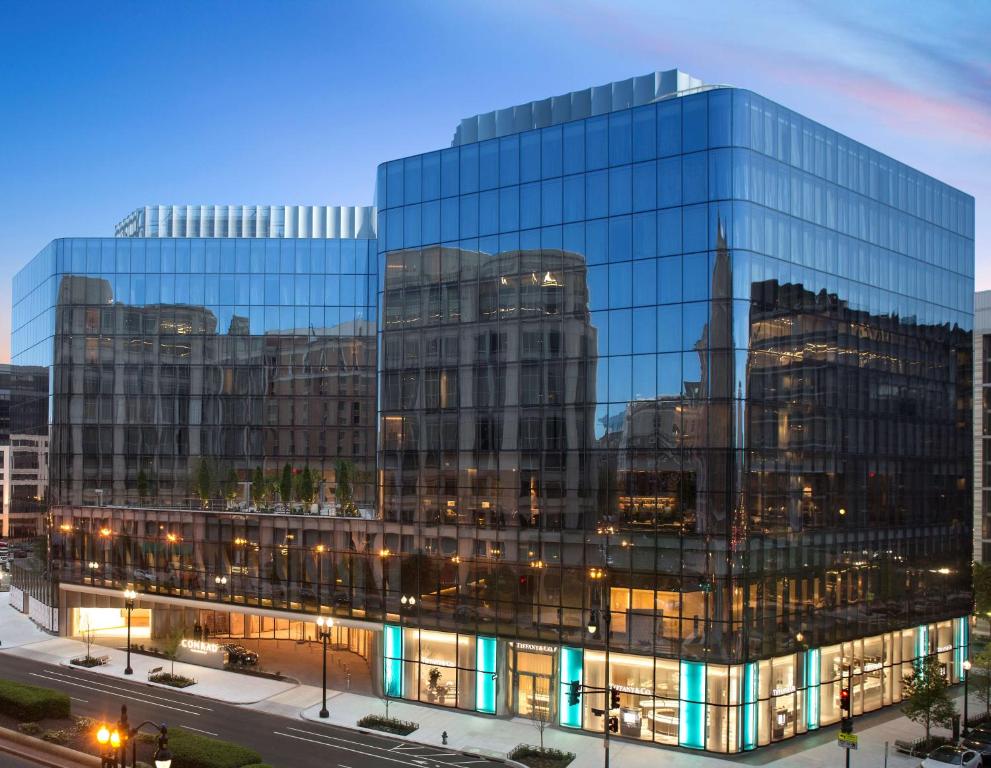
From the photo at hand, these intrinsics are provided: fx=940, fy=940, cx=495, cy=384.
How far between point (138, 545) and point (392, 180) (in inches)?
1232

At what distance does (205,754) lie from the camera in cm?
3716

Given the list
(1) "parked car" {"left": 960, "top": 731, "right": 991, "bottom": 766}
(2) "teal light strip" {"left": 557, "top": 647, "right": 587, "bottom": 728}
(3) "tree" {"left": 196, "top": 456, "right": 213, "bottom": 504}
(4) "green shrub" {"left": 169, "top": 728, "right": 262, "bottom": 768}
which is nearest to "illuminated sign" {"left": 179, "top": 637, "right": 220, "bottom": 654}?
(3) "tree" {"left": 196, "top": 456, "right": 213, "bottom": 504}

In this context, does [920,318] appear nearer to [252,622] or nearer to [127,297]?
[252,622]

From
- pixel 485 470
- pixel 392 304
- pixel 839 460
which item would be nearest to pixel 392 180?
pixel 392 304

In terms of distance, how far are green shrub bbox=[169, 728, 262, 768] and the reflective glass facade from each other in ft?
119

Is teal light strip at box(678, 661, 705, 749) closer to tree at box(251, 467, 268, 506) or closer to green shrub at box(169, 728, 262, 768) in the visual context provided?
green shrub at box(169, 728, 262, 768)

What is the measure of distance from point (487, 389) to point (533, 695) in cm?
1600

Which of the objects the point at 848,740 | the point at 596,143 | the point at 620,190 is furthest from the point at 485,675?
the point at 596,143

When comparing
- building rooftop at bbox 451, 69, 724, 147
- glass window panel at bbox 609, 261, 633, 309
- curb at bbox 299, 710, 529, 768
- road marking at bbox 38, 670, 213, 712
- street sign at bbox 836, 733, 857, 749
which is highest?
building rooftop at bbox 451, 69, 724, 147

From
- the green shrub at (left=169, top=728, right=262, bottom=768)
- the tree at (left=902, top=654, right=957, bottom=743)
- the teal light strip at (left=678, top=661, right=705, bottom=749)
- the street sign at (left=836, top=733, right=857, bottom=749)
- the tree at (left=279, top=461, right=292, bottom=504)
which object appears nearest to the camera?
the green shrub at (left=169, top=728, right=262, bottom=768)

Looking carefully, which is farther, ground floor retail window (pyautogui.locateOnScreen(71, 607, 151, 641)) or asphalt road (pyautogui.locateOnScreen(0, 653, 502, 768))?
ground floor retail window (pyautogui.locateOnScreen(71, 607, 151, 641))

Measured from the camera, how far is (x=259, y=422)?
78500mm

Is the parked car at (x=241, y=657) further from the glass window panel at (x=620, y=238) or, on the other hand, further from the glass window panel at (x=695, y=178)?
the glass window panel at (x=695, y=178)

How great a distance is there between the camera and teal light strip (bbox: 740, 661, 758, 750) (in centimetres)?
4297
